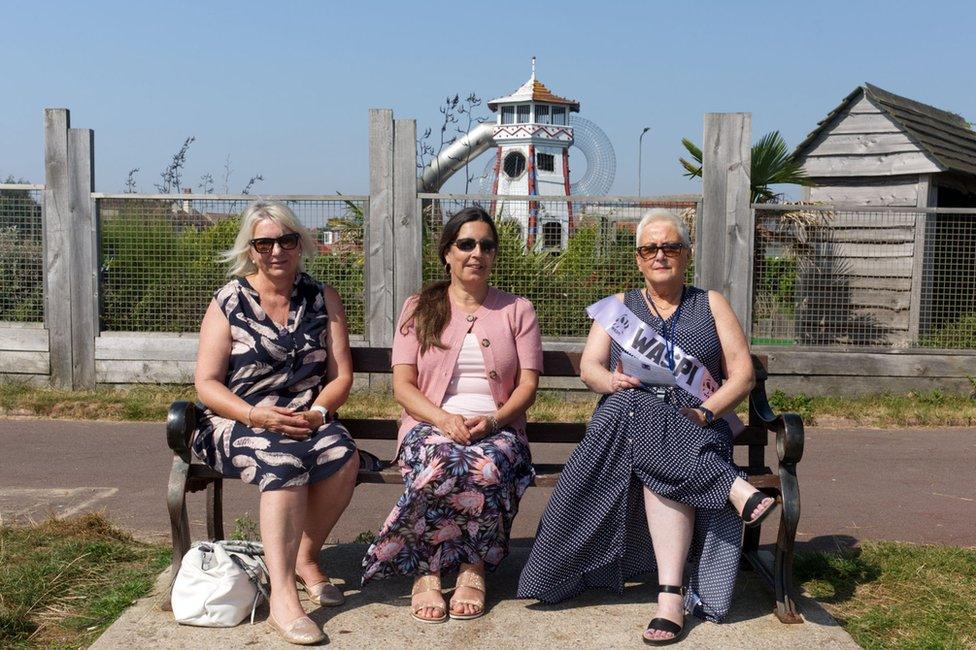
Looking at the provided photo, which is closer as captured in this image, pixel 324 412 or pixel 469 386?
pixel 324 412

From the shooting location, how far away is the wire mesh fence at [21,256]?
9.66 meters

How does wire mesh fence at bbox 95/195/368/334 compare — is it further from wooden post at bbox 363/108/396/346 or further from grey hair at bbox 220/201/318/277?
grey hair at bbox 220/201/318/277

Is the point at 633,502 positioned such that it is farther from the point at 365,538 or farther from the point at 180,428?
the point at 180,428

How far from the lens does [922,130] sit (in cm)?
1194

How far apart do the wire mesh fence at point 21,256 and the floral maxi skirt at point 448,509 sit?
22.3 feet

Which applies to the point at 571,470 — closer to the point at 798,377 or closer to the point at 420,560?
the point at 420,560

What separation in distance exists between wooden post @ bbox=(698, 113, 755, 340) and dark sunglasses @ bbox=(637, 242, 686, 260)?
191 inches

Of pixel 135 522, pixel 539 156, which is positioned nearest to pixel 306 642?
pixel 135 522

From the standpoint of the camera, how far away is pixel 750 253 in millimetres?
9133

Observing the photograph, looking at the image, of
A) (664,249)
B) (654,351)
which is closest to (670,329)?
(654,351)

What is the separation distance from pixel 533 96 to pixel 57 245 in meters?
29.2

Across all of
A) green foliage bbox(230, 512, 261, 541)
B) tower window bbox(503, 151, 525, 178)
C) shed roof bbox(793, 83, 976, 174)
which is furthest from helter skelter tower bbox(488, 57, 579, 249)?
green foliage bbox(230, 512, 261, 541)

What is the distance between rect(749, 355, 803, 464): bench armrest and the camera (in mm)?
4082

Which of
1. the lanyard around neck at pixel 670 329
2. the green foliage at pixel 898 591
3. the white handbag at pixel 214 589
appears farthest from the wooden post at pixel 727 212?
the white handbag at pixel 214 589
